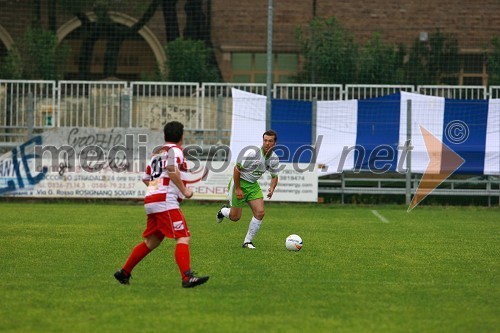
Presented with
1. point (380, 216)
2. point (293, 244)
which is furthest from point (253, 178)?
point (380, 216)

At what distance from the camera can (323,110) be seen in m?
23.9

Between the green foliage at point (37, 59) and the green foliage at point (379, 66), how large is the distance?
8922 mm

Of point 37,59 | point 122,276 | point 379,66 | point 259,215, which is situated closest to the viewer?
point 122,276

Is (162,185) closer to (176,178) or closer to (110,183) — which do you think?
(176,178)

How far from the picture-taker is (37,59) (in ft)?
92.0

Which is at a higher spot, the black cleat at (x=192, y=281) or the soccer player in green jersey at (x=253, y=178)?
the soccer player in green jersey at (x=253, y=178)

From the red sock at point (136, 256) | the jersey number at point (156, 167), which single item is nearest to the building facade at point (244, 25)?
the jersey number at point (156, 167)

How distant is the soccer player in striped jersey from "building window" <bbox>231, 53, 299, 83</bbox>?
22039 mm

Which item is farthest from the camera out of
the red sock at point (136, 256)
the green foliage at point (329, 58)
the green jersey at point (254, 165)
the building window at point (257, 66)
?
the building window at point (257, 66)

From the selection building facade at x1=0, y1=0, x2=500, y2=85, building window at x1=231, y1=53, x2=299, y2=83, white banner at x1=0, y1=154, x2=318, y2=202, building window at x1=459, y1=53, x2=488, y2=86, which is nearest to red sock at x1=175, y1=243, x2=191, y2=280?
white banner at x1=0, y1=154, x2=318, y2=202

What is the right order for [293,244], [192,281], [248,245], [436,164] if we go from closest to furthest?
[192,281]
[293,244]
[248,245]
[436,164]

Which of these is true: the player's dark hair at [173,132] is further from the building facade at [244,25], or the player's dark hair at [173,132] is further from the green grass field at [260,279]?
the building facade at [244,25]

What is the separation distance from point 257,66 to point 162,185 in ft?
76.5

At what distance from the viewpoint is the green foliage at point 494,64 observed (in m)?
26.1
